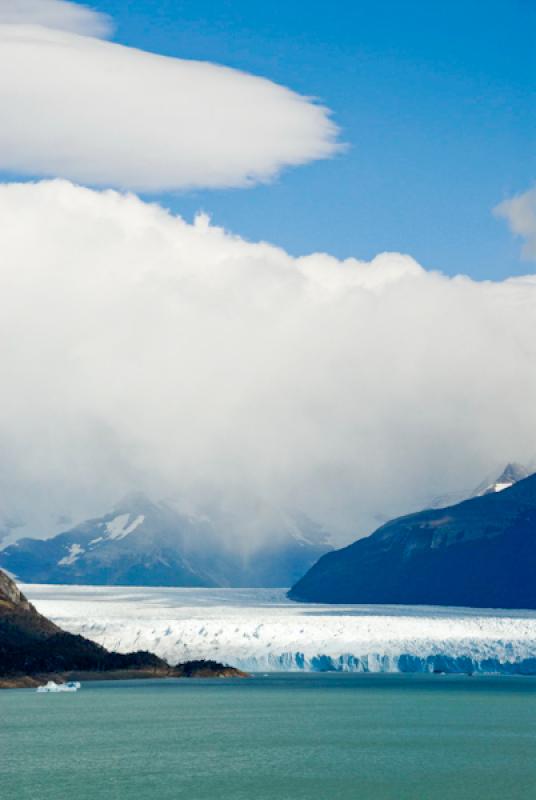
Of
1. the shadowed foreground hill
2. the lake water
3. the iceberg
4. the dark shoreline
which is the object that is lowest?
the lake water

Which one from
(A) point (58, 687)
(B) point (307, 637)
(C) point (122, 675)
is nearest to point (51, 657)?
(A) point (58, 687)

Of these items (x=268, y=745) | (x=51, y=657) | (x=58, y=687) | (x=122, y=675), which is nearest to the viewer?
(x=268, y=745)

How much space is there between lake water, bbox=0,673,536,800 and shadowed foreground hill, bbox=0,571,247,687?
10.9 meters

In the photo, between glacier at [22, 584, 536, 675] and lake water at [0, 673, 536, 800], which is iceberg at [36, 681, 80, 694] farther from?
glacier at [22, 584, 536, 675]

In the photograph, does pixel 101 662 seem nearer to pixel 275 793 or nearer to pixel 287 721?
pixel 287 721

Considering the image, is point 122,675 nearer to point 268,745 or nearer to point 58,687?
point 58,687

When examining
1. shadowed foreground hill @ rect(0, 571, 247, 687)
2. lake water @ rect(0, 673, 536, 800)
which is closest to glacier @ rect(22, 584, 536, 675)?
shadowed foreground hill @ rect(0, 571, 247, 687)

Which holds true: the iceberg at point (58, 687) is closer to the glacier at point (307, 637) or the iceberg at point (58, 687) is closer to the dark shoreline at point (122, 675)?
the dark shoreline at point (122, 675)

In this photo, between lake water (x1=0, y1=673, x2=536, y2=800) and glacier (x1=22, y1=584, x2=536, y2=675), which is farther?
glacier (x1=22, y1=584, x2=536, y2=675)

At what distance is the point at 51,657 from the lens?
134m

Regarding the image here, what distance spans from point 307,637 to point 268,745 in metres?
58.4

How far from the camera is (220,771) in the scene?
63.8 meters

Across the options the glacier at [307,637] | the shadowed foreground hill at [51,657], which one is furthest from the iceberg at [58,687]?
the glacier at [307,637]

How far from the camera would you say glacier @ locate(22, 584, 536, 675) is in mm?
131625
